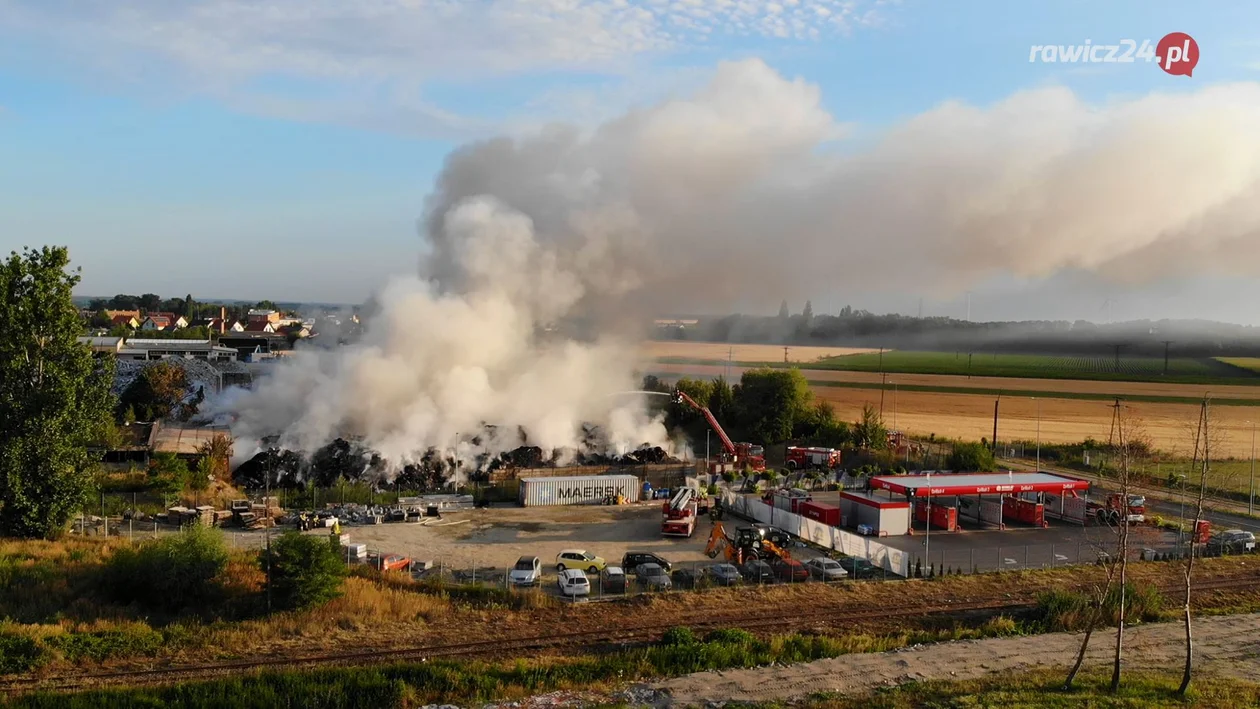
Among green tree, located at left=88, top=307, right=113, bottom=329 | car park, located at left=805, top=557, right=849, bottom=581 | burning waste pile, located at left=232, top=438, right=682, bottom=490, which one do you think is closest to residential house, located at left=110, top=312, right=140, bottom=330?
green tree, located at left=88, top=307, right=113, bottom=329

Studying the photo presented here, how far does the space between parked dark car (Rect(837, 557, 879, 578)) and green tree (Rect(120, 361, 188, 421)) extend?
3340 centimetres

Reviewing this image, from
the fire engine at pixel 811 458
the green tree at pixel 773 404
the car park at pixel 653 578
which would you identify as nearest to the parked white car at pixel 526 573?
the car park at pixel 653 578

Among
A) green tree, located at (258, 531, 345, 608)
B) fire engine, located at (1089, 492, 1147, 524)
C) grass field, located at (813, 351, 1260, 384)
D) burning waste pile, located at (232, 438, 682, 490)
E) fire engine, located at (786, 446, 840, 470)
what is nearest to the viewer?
green tree, located at (258, 531, 345, 608)

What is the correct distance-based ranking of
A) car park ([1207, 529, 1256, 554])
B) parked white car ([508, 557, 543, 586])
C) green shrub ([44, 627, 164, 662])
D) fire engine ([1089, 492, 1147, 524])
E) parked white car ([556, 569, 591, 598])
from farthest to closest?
fire engine ([1089, 492, 1147, 524]) → car park ([1207, 529, 1256, 554]) → parked white car ([508, 557, 543, 586]) → parked white car ([556, 569, 591, 598]) → green shrub ([44, 627, 164, 662])

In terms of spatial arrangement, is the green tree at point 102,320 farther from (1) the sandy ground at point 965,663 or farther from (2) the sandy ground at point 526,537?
(1) the sandy ground at point 965,663

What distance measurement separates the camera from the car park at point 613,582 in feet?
61.3

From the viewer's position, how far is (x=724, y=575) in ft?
63.4

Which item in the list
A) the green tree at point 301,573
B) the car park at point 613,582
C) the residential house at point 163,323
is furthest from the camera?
the residential house at point 163,323

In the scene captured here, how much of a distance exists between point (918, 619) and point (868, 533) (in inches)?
325

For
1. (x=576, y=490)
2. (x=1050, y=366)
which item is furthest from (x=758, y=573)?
(x=1050, y=366)

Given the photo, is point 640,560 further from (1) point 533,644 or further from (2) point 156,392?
(2) point 156,392

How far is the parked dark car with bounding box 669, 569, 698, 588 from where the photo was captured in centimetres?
1902

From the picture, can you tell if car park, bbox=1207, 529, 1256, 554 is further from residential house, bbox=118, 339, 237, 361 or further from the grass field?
residential house, bbox=118, 339, 237, 361

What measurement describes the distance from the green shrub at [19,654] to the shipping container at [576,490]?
1632 centimetres
